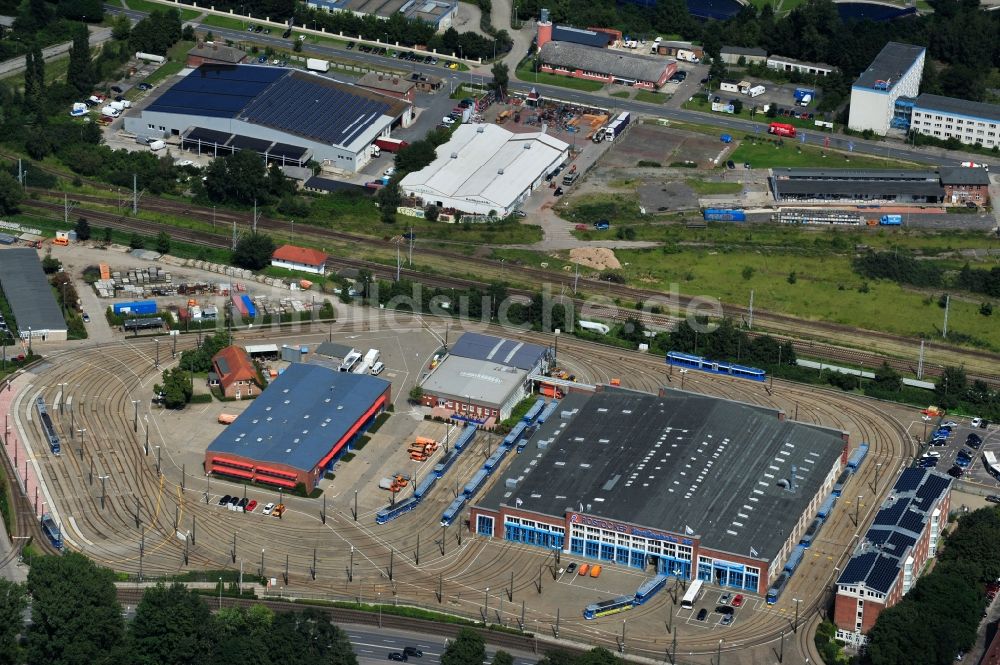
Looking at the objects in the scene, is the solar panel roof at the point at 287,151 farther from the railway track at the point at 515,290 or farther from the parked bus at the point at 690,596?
the parked bus at the point at 690,596

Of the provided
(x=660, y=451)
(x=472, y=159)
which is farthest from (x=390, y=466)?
(x=472, y=159)

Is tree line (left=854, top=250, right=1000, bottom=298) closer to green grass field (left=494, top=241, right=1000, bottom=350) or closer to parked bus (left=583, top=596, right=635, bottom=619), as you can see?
green grass field (left=494, top=241, right=1000, bottom=350)

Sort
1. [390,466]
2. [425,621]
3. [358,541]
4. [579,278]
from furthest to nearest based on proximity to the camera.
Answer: [579,278] → [390,466] → [358,541] → [425,621]

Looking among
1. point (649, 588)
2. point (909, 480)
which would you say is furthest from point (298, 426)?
point (909, 480)

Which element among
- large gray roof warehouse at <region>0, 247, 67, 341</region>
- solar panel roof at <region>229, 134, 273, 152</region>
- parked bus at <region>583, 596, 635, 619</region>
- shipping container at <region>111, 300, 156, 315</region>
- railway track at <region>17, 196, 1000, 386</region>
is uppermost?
solar panel roof at <region>229, 134, 273, 152</region>

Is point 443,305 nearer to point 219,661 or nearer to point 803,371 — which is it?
point 803,371

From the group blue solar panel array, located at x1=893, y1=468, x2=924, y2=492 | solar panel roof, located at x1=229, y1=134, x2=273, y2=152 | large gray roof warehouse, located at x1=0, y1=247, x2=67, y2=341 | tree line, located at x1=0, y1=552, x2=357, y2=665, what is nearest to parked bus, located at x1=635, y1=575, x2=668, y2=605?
blue solar panel array, located at x1=893, y1=468, x2=924, y2=492

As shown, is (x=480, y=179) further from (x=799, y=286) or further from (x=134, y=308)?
(x=134, y=308)

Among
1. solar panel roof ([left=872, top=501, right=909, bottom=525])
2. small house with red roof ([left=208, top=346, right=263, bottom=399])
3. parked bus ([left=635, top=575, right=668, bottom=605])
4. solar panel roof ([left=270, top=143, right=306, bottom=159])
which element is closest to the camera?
parked bus ([left=635, top=575, right=668, bottom=605])
